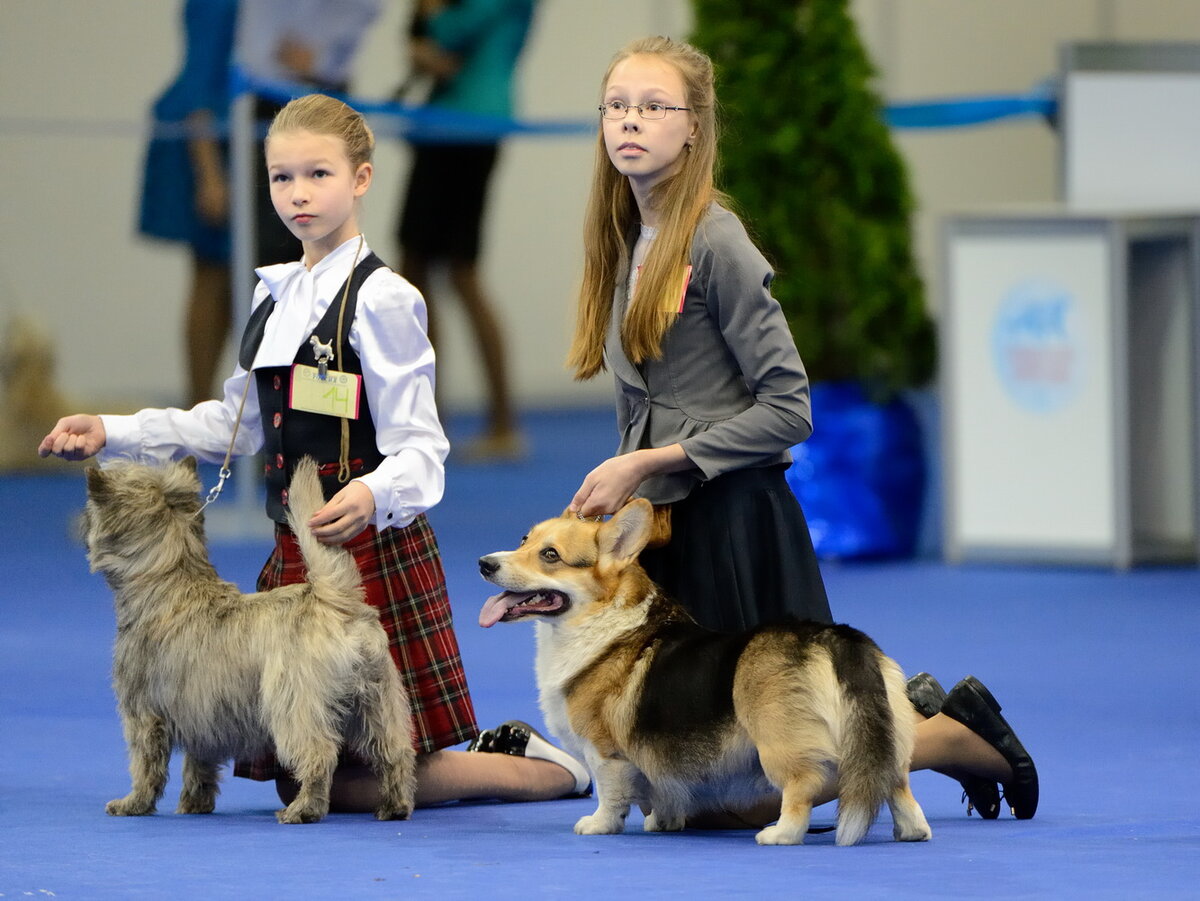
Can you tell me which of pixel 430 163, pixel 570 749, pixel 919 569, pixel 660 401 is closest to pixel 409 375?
pixel 660 401

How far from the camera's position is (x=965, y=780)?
369 cm

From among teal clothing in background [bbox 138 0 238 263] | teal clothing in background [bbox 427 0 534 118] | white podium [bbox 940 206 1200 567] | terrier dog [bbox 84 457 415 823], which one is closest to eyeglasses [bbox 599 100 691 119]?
terrier dog [bbox 84 457 415 823]

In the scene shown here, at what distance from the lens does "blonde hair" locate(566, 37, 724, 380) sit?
3.54 meters

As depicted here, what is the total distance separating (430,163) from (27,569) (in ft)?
17.0

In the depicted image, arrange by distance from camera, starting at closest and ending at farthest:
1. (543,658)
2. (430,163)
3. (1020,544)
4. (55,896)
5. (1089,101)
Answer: (55,896), (543,658), (1020,544), (1089,101), (430,163)

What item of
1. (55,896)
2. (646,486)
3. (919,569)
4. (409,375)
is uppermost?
(409,375)

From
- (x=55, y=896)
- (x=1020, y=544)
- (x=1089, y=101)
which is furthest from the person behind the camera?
(x=1089, y=101)

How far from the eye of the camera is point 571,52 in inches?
586

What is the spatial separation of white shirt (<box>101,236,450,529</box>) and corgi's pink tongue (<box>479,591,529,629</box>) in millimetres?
238

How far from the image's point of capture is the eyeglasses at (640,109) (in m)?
3.53

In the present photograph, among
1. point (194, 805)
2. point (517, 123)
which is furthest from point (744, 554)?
point (517, 123)

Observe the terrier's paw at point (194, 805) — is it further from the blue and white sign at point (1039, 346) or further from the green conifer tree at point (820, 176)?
the blue and white sign at point (1039, 346)

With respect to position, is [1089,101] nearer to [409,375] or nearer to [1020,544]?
[1020,544]

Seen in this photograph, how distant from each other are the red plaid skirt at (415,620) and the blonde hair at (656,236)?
478mm
